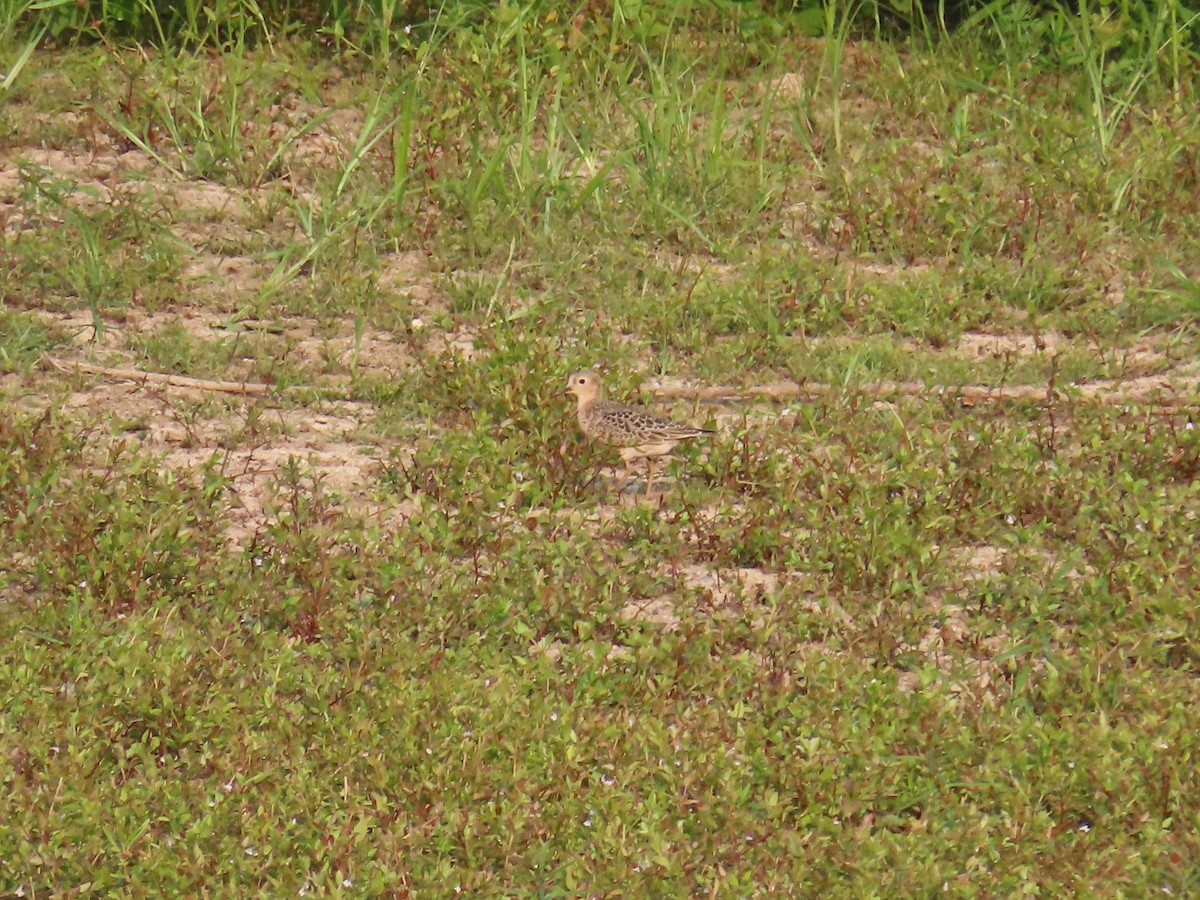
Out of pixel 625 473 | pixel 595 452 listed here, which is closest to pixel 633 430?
pixel 595 452

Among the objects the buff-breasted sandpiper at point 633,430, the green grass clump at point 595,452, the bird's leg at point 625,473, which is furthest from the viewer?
the bird's leg at point 625,473

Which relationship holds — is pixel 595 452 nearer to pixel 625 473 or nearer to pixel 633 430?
pixel 633 430

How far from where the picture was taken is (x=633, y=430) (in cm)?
767

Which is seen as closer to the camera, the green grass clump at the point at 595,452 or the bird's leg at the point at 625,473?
the green grass clump at the point at 595,452

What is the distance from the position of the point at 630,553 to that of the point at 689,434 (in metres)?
0.69

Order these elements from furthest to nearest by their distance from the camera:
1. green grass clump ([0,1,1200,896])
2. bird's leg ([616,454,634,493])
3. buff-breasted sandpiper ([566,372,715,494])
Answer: bird's leg ([616,454,634,493])
buff-breasted sandpiper ([566,372,715,494])
green grass clump ([0,1,1200,896])

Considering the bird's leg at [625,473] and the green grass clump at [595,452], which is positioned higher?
the green grass clump at [595,452]

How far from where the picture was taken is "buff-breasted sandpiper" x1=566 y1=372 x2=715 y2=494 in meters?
7.69

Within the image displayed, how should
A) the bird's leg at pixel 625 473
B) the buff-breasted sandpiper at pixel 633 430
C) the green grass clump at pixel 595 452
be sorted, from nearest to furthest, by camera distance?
the green grass clump at pixel 595 452
the buff-breasted sandpiper at pixel 633 430
the bird's leg at pixel 625 473

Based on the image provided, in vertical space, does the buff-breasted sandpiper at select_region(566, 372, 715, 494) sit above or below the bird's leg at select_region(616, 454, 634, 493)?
above

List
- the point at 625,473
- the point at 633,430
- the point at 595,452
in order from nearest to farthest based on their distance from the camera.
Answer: the point at 633,430
the point at 595,452
the point at 625,473

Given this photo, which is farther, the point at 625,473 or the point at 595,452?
the point at 625,473

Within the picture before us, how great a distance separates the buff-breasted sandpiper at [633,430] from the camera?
7688mm

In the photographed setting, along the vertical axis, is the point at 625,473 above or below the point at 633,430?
below
